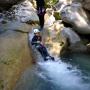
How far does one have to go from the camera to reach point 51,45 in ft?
39.6

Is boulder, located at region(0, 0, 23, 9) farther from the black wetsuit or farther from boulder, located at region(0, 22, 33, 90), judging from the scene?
the black wetsuit

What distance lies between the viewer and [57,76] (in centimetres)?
1041

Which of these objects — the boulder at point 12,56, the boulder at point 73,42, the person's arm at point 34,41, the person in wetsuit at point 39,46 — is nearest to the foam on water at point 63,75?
the person in wetsuit at point 39,46

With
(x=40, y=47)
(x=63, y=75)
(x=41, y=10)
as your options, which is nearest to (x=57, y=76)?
(x=63, y=75)

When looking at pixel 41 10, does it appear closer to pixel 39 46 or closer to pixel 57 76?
pixel 39 46

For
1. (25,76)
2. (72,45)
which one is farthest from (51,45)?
(25,76)

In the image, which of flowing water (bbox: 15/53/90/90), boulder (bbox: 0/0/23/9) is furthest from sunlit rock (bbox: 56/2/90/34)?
boulder (bbox: 0/0/23/9)

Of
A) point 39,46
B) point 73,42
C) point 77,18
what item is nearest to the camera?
point 39,46

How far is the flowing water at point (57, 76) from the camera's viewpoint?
30.5 ft

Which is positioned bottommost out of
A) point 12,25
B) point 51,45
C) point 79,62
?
point 79,62

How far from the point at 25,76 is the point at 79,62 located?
3483 millimetres

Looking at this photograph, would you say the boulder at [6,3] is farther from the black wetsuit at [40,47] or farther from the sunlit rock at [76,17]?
the black wetsuit at [40,47]

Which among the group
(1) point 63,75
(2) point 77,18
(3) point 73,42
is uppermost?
(2) point 77,18

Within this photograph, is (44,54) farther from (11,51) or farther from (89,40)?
(89,40)
